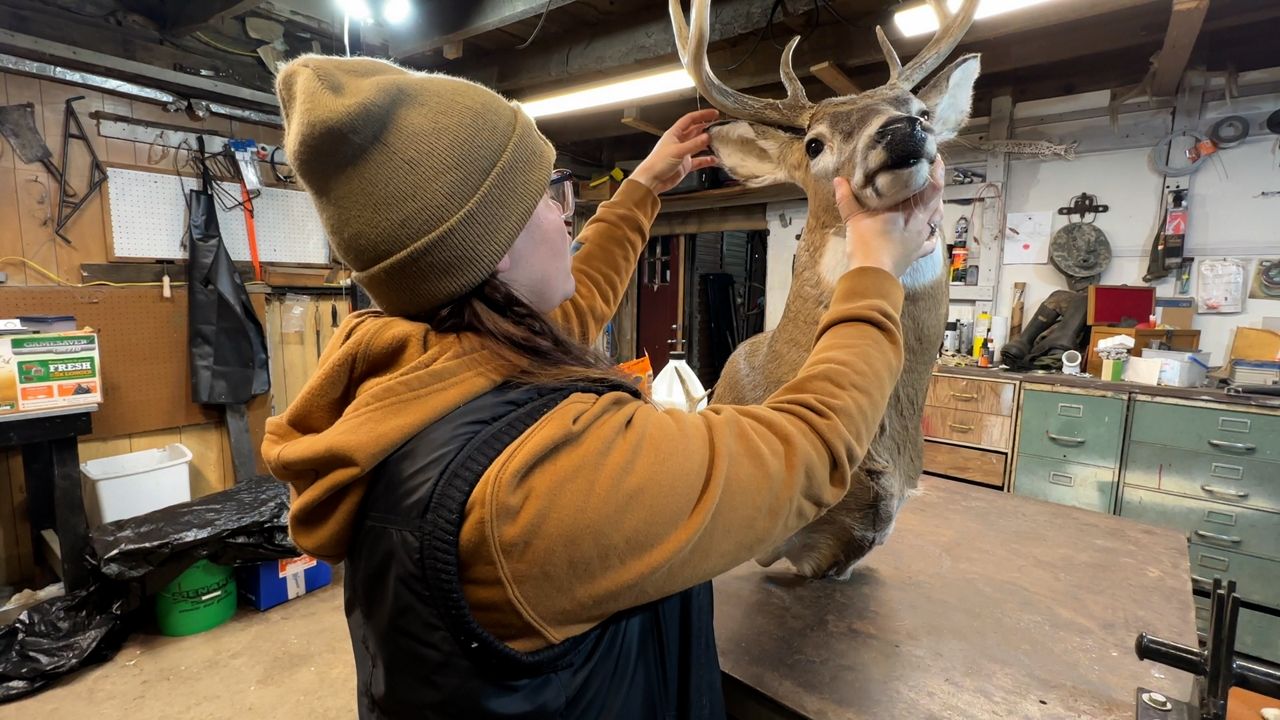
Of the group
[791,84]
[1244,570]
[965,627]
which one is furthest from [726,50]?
[1244,570]

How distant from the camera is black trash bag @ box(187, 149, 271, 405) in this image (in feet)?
11.8

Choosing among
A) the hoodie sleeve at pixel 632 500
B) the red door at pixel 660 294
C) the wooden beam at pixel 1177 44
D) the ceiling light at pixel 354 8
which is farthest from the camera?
the red door at pixel 660 294

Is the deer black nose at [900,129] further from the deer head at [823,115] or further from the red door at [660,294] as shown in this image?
the red door at [660,294]

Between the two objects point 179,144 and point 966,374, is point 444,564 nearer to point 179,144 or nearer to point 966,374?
point 966,374

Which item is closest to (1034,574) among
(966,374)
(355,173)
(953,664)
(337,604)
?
(953,664)

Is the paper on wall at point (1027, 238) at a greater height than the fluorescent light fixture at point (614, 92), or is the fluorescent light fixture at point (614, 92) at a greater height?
the fluorescent light fixture at point (614, 92)

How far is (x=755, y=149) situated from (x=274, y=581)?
3100mm

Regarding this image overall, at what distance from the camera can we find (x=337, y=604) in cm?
312

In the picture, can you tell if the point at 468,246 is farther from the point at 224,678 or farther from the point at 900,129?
the point at 224,678

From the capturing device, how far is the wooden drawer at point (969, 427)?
11.1ft

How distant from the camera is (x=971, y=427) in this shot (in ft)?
11.5

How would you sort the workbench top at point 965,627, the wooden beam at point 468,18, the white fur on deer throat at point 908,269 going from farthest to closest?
the wooden beam at point 468,18 → the white fur on deer throat at point 908,269 → the workbench top at point 965,627

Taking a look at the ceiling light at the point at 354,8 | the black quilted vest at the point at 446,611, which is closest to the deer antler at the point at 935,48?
the black quilted vest at the point at 446,611

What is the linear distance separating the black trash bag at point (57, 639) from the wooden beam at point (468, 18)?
3.12 metres
